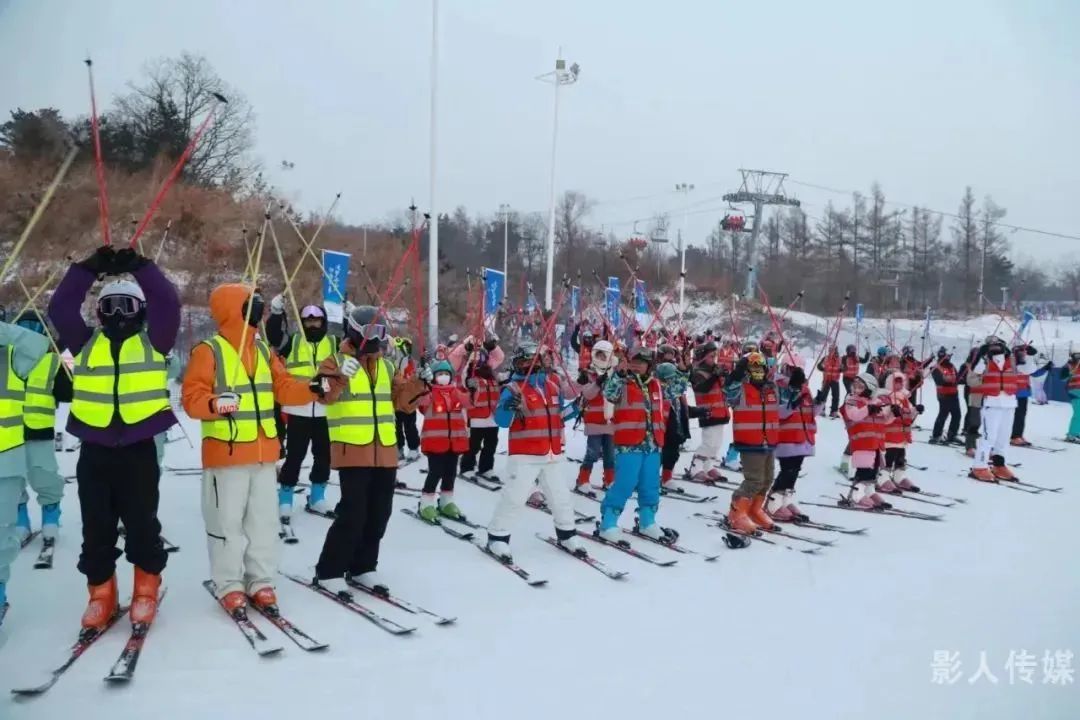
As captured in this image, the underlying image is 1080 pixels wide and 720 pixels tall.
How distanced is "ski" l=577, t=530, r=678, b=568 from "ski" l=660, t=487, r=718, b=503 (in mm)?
1958

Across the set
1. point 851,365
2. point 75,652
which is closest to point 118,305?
point 75,652

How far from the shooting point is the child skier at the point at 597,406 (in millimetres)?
6340

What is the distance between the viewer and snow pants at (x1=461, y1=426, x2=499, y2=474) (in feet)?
27.9

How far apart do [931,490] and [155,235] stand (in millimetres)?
18738

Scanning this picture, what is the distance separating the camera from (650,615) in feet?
15.7

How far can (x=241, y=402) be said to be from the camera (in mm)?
4246

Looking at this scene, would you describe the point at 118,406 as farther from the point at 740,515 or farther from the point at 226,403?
the point at 740,515

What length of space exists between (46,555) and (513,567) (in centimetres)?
313

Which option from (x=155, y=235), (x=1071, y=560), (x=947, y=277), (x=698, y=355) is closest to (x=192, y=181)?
(x=155, y=235)

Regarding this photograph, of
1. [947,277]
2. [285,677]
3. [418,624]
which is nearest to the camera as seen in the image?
[285,677]

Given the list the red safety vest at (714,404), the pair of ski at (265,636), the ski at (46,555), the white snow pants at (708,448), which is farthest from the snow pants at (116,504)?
the white snow pants at (708,448)

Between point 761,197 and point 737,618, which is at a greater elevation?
point 761,197

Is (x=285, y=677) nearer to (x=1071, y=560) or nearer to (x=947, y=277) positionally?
(x=1071, y=560)

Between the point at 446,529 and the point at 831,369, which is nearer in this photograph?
the point at 446,529
